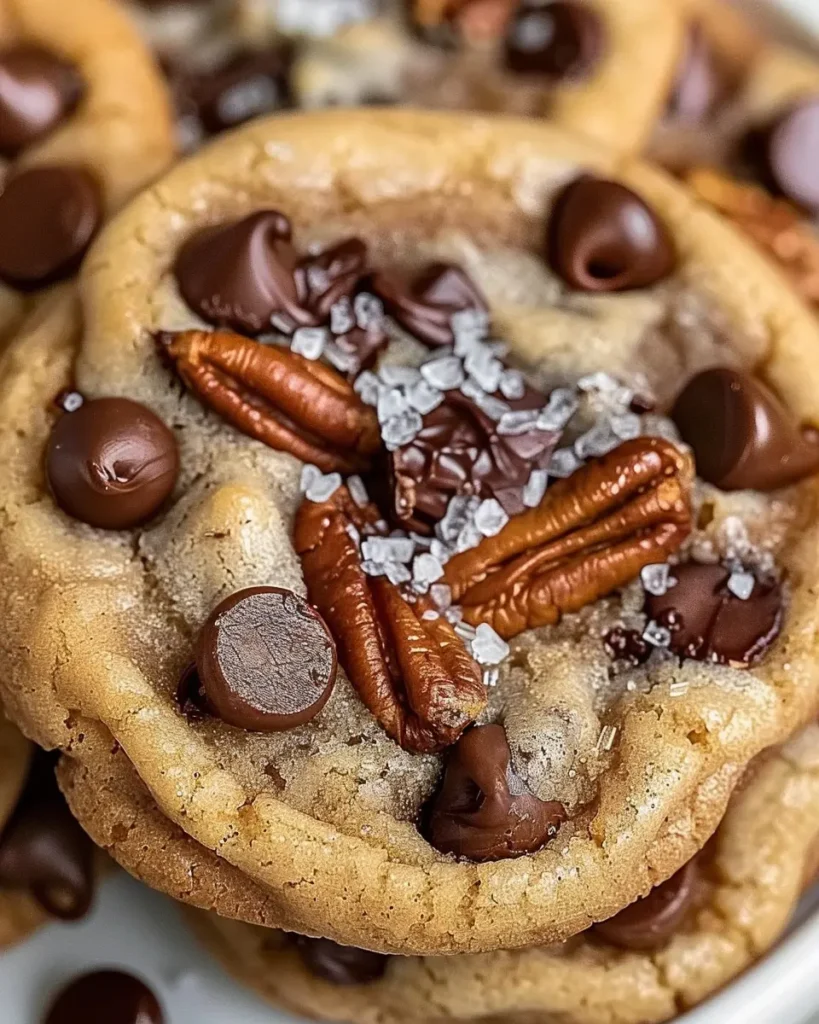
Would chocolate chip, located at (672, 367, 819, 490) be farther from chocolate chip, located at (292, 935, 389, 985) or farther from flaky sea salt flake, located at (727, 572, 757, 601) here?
chocolate chip, located at (292, 935, 389, 985)

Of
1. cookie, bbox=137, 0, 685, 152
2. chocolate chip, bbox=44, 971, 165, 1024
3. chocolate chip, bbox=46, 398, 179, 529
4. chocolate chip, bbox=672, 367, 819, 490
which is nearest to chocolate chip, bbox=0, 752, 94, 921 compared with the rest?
chocolate chip, bbox=44, 971, 165, 1024

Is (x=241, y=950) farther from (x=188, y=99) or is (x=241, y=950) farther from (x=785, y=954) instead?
(x=188, y=99)

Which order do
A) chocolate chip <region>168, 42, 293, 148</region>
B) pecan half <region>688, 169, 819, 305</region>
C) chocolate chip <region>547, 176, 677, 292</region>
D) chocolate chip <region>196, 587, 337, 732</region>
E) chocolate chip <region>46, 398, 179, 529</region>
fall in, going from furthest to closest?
chocolate chip <region>168, 42, 293, 148</region>
pecan half <region>688, 169, 819, 305</region>
chocolate chip <region>547, 176, 677, 292</region>
chocolate chip <region>46, 398, 179, 529</region>
chocolate chip <region>196, 587, 337, 732</region>

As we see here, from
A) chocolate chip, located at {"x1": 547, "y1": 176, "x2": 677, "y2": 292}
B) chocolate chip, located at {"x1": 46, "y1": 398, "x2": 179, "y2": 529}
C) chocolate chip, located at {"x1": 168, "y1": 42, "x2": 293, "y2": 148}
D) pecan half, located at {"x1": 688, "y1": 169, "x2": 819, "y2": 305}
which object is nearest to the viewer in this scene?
chocolate chip, located at {"x1": 46, "y1": 398, "x2": 179, "y2": 529}

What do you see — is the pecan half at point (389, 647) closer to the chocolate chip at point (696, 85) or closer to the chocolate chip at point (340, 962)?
the chocolate chip at point (340, 962)

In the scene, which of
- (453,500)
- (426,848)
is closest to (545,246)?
(453,500)

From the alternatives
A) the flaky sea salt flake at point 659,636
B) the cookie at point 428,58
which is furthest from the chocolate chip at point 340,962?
the cookie at point 428,58
